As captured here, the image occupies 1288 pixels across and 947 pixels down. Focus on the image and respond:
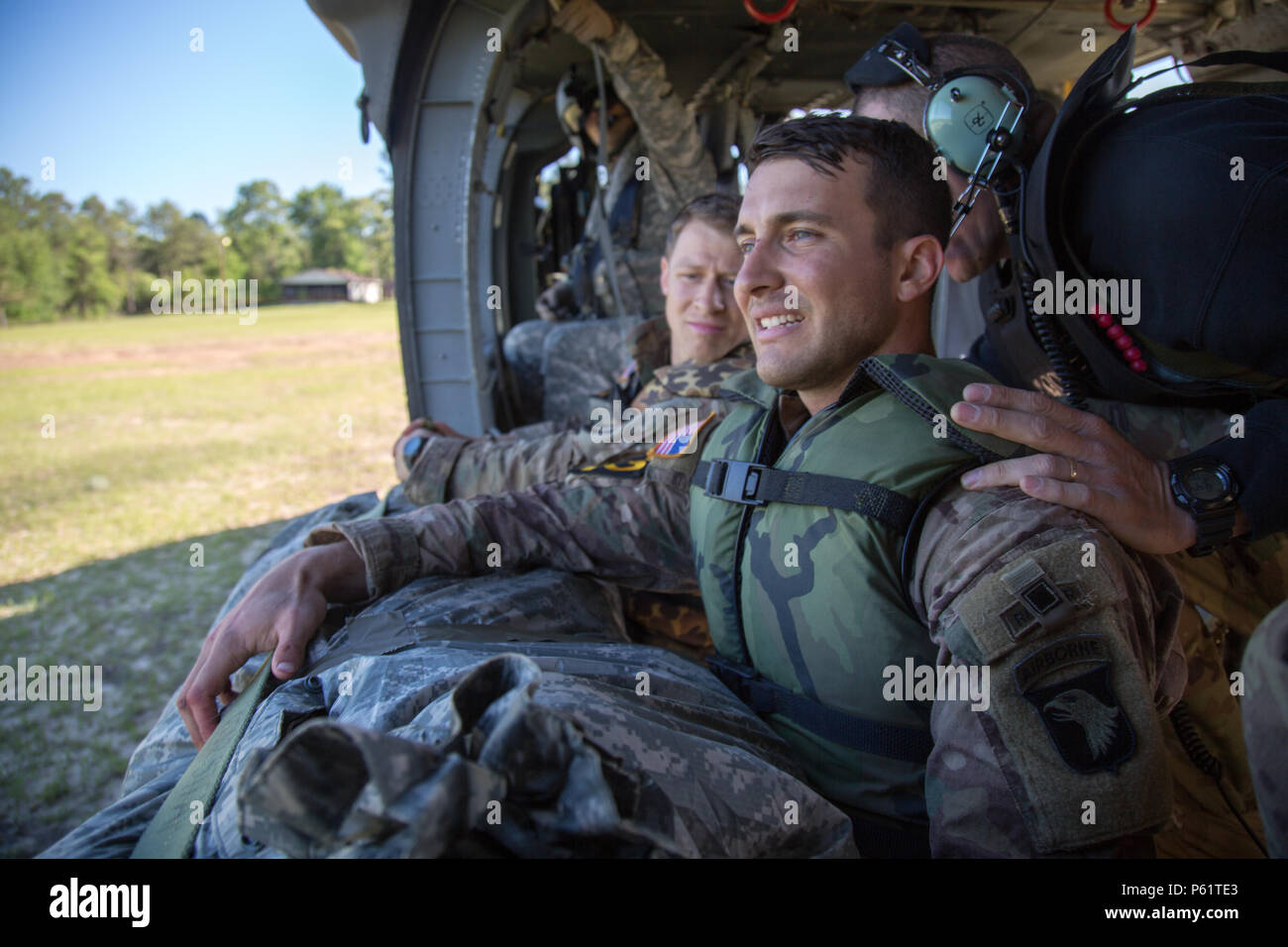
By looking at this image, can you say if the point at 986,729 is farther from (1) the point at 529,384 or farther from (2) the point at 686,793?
(1) the point at 529,384

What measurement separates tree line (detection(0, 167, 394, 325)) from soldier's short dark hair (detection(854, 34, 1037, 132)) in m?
16.7

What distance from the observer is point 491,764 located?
2.50ft

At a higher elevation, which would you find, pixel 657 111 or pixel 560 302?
pixel 657 111

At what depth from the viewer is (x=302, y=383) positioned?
14055 millimetres

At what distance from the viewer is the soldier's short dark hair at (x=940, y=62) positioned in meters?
1.92

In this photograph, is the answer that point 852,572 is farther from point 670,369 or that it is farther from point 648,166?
point 648,166

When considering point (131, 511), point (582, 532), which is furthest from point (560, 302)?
point (582, 532)

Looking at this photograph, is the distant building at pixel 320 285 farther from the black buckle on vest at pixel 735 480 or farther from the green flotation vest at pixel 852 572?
the green flotation vest at pixel 852 572

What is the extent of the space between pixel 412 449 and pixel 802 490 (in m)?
1.59

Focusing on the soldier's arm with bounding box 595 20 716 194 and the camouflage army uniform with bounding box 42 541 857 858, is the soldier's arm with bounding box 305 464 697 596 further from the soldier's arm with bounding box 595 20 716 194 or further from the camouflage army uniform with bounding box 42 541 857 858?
the soldier's arm with bounding box 595 20 716 194

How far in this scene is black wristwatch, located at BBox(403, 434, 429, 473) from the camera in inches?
98.3

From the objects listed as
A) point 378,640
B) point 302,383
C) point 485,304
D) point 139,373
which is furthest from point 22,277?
point 378,640

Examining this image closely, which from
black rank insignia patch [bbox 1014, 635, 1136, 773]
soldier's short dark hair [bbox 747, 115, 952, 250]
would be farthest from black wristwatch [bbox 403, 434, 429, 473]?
black rank insignia patch [bbox 1014, 635, 1136, 773]

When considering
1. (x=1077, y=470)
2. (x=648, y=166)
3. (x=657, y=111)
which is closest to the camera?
(x=1077, y=470)
